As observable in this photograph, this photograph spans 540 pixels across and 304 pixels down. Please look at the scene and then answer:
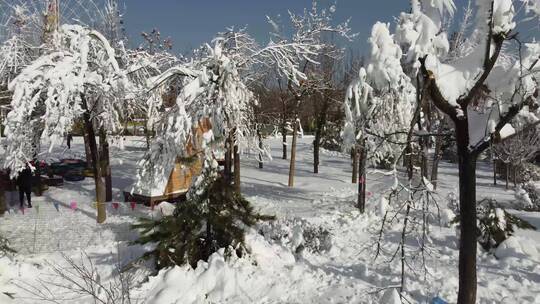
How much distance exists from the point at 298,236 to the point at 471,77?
5.35 m

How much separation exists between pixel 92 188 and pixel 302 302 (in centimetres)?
1211

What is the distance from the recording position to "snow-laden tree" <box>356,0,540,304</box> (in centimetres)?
322

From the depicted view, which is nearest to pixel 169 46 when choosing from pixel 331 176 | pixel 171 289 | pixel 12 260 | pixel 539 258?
pixel 331 176

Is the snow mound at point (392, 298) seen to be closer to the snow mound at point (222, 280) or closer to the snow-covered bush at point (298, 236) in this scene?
the snow mound at point (222, 280)

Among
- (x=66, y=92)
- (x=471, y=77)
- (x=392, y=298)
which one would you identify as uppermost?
(x=66, y=92)

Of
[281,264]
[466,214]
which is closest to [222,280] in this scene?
[281,264]

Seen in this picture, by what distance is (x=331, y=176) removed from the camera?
2052 cm

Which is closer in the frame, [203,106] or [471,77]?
[471,77]

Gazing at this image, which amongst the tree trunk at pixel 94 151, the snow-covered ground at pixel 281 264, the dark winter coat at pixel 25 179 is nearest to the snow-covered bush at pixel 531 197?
the snow-covered ground at pixel 281 264

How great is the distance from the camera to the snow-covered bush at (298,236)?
830 cm

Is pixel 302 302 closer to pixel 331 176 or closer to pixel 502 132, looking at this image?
pixel 502 132

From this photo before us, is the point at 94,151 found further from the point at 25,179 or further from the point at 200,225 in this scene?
the point at 200,225

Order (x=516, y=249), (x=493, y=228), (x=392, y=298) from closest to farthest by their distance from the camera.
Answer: (x=392, y=298) → (x=516, y=249) → (x=493, y=228)

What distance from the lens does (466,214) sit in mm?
4023
